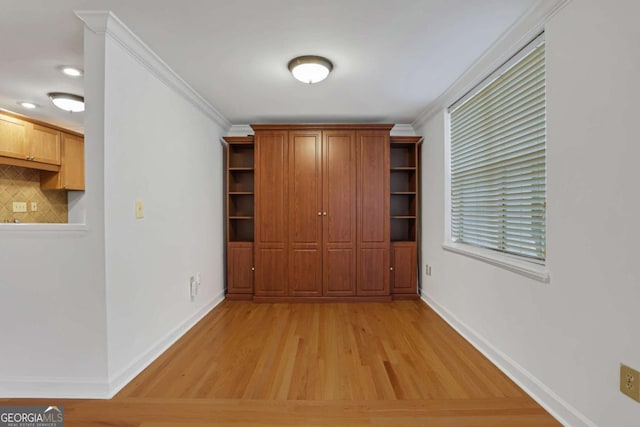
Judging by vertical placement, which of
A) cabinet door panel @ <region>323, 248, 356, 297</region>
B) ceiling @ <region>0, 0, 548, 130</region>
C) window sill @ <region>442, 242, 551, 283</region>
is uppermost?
ceiling @ <region>0, 0, 548, 130</region>

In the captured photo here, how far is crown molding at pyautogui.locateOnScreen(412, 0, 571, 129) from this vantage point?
169 centimetres

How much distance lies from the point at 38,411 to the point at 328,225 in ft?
9.38

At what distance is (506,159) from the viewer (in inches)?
86.7

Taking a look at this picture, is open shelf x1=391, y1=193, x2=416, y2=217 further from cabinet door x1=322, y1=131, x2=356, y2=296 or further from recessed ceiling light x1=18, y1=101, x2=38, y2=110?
recessed ceiling light x1=18, y1=101, x2=38, y2=110

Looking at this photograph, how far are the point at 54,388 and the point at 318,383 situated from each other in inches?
65.0

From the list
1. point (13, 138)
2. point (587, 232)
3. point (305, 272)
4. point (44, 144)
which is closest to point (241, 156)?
point (305, 272)

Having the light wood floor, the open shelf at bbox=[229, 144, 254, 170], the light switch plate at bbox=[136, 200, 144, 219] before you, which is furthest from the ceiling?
the light wood floor

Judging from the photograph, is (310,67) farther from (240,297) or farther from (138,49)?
(240,297)

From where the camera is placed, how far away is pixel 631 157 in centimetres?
124

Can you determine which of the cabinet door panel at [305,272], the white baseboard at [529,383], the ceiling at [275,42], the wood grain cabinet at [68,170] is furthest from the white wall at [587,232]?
the wood grain cabinet at [68,170]

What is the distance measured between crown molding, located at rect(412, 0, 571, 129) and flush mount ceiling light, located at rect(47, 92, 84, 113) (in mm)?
3778

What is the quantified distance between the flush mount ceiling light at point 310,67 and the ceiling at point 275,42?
60 millimetres

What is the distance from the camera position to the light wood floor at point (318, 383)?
1642 mm

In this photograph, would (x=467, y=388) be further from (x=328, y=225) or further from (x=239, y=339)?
(x=328, y=225)
